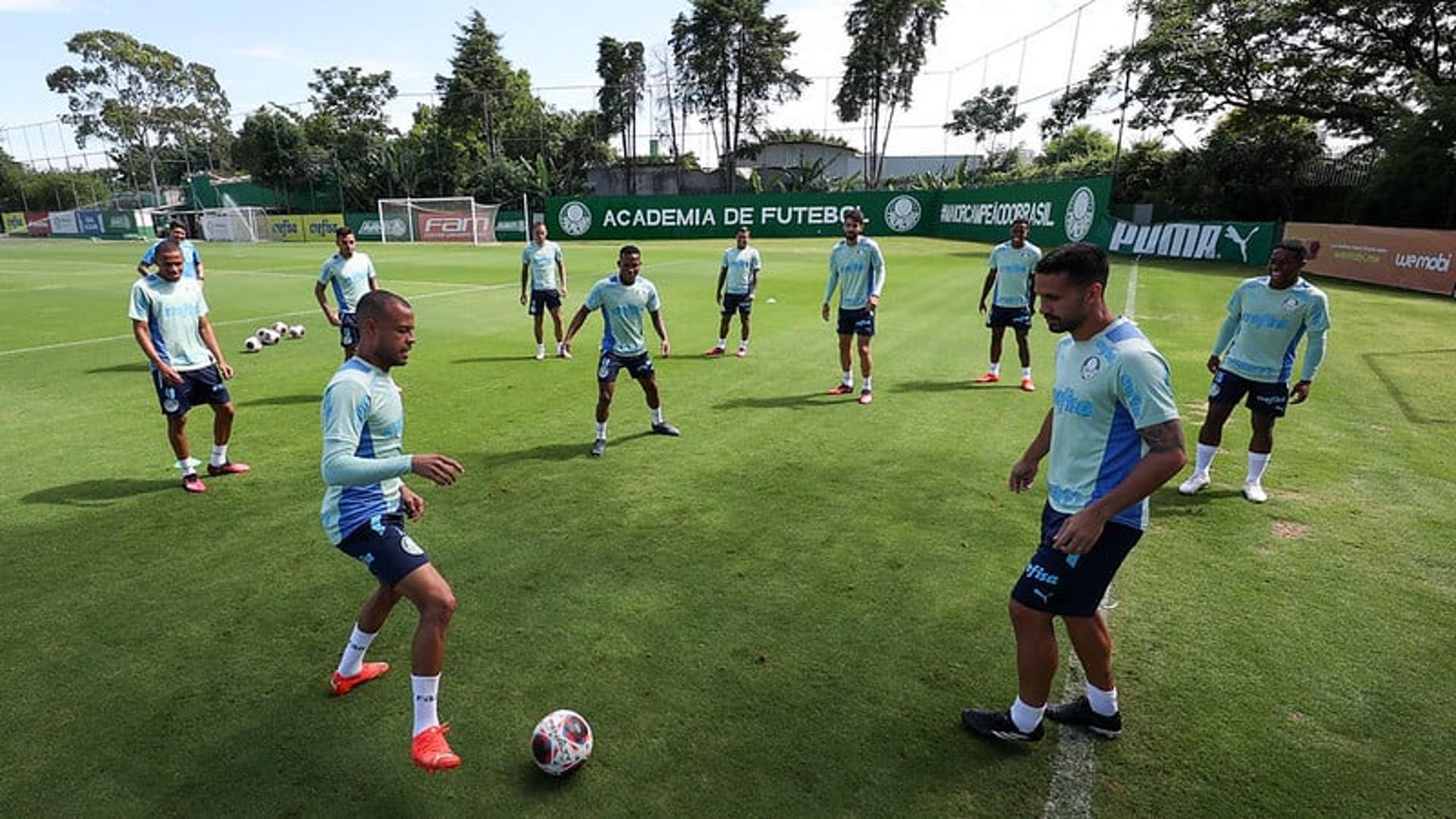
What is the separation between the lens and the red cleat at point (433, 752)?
3.53 meters

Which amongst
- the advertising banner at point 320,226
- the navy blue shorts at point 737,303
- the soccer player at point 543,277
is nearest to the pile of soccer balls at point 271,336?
the soccer player at point 543,277

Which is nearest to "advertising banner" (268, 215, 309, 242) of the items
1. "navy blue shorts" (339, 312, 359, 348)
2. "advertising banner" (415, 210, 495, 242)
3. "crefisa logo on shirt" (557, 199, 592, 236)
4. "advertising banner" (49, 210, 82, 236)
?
"advertising banner" (415, 210, 495, 242)

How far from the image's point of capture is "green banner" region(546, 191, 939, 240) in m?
46.7

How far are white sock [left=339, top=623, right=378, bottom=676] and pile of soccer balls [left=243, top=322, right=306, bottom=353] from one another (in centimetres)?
1153

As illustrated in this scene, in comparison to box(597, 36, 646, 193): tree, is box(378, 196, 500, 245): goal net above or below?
below

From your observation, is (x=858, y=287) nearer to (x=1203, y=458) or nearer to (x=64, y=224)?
(x=1203, y=458)

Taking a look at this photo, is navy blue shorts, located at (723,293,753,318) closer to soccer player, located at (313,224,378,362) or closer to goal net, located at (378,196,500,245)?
soccer player, located at (313,224,378,362)

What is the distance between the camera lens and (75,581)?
5.40 m

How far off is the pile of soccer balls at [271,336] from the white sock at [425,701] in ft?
40.4

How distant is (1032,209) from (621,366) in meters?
33.1

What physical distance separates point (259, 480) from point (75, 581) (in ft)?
6.80

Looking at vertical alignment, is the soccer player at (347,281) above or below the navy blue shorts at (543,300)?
above

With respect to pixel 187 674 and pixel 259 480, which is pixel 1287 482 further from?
pixel 259 480

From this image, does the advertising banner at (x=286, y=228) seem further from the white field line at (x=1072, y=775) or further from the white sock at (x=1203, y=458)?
the white field line at (x=1072, y=775)
